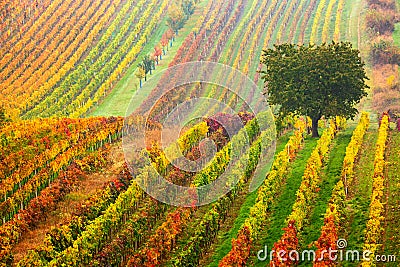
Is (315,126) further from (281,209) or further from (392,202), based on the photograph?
(392,202)

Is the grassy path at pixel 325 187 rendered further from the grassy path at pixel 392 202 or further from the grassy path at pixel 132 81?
the grassy path at pixel 132 81

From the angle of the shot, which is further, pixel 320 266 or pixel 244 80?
pixel 244 80

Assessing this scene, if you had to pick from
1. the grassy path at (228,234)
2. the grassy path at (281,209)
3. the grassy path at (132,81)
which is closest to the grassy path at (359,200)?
the grassy path at (281,209)

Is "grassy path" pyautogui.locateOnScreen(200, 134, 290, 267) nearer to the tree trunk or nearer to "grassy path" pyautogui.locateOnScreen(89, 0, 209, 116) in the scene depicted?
the tree trunk

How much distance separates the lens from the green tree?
1617 inches

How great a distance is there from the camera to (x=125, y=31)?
78.2m

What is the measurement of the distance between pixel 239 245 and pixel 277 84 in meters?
20.1

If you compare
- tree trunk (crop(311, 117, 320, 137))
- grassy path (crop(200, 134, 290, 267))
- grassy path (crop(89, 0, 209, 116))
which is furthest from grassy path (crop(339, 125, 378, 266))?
grassy path (crop(89, 0, 209, 116))

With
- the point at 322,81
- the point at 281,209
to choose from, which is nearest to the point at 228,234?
the point at 281,209

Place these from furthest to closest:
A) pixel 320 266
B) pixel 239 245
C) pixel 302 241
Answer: pixel 302 241 < pixel 239 245 < pixel 320 266

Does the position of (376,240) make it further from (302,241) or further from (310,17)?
(310,17)

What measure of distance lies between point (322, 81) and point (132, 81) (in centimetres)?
2957

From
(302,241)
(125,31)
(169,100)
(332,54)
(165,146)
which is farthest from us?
(125,31)

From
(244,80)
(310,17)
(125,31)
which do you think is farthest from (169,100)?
(310,17)
